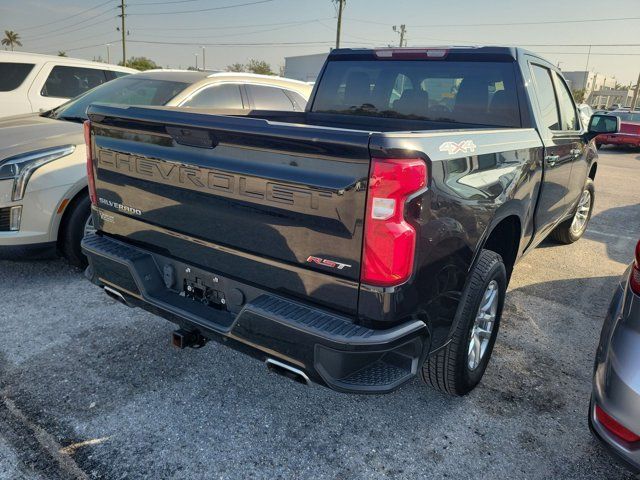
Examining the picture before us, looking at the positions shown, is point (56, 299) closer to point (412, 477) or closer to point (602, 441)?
point (412, 477)

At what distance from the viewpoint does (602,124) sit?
4.49 meters

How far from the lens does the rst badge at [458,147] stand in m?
2.10

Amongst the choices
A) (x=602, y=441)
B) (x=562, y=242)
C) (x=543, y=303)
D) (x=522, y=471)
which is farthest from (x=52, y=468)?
(x=562, y=242)

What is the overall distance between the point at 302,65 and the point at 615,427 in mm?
97902

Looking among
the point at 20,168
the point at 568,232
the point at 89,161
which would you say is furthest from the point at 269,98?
the point at 568,232

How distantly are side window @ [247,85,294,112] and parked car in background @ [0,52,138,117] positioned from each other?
3.72 meters

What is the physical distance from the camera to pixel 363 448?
8.26 feet

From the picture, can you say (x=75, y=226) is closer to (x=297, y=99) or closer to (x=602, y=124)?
(x=297, y=99)

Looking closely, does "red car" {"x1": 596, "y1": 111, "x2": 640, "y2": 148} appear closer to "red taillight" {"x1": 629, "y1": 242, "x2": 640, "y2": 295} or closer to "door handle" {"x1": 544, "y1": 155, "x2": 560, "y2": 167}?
"door handle" {"x1": 544, "y1": 155, "x2": 560, "y2": 167}

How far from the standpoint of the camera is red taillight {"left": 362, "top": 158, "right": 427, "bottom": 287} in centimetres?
185

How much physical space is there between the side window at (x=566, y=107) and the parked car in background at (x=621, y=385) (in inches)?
95.1

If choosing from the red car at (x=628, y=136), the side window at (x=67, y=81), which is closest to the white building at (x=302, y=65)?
the red car at (x=628, y=136)

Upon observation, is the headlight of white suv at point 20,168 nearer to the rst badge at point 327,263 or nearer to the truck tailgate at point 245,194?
the truck tailgate at point 245,194

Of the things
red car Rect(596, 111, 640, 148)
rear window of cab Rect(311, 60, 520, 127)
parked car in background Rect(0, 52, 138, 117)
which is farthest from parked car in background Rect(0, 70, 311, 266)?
red car Rect(596, 111, 640, 148)
